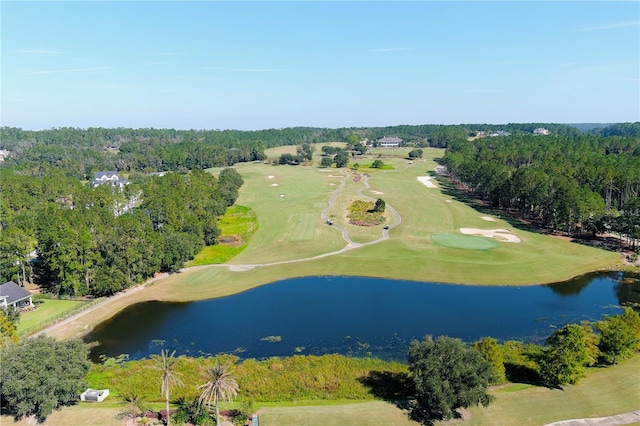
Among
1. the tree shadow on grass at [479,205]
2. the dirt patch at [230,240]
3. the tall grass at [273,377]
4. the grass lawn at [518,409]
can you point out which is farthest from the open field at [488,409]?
the tree shadow on grass at [479,205]

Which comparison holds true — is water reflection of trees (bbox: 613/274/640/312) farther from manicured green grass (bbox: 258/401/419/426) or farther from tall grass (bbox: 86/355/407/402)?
manicured green grass (bbox: 258/401/419/426)

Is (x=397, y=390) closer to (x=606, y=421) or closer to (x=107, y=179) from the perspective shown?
(x=606, y=421)

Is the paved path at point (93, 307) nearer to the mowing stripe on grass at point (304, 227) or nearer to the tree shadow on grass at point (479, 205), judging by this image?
the mowing stripe on grass at point (304, 227)

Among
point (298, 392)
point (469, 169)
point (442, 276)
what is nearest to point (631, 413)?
point (298, 392)

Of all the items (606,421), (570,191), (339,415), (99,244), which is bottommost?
(606,421)

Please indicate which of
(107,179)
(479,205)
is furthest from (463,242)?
(107,179)

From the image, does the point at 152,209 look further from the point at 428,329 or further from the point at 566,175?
the point at 566,175
